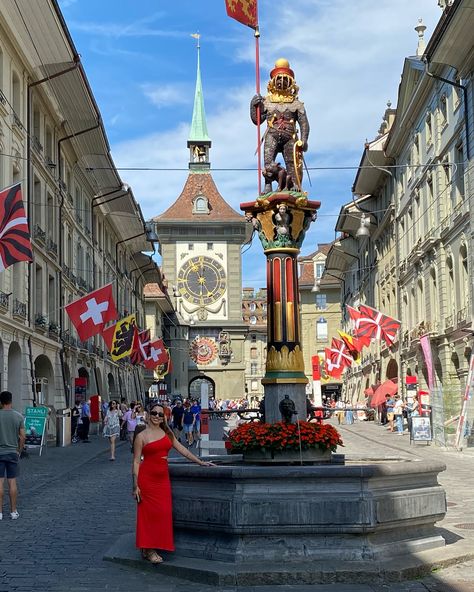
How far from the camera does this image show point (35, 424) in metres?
26.7

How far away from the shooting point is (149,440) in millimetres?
8773

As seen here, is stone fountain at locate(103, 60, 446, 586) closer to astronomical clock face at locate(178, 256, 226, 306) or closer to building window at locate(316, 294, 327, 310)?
building window at locate(316, 294, 327, 310)

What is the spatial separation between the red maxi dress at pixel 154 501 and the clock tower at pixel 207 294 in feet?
266

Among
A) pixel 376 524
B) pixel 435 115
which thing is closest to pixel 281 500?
pixel 376 524

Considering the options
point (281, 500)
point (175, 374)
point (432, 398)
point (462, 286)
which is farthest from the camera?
point (175, 374)

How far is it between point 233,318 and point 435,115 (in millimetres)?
54945

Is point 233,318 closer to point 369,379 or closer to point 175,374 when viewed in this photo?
point 175,374

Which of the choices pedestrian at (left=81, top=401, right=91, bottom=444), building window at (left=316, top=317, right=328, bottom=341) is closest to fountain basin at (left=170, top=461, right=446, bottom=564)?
pedestrian at (left=81, top=401, right=91, bottom=444)

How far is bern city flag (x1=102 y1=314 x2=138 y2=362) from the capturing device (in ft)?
113

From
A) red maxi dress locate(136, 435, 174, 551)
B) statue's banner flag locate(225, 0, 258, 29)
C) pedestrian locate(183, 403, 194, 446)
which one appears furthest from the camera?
pedestrian locate(183, 403, 194, 446)

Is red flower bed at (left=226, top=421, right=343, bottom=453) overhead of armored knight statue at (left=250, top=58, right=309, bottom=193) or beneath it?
beneath

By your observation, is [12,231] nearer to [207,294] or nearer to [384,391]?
[384,391]

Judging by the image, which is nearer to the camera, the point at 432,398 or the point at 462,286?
the point at 432,398

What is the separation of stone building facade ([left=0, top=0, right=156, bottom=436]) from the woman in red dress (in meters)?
18.7
